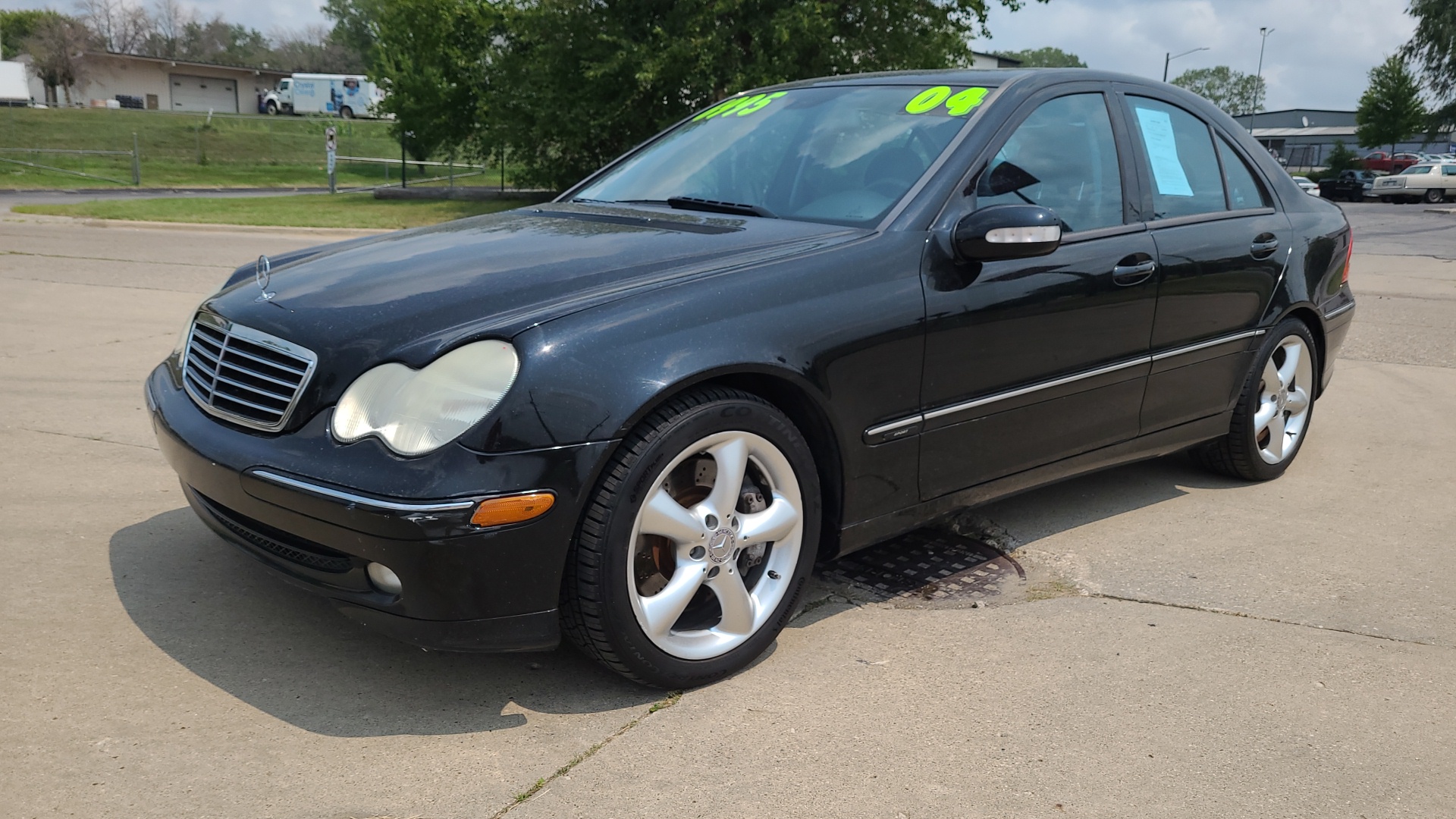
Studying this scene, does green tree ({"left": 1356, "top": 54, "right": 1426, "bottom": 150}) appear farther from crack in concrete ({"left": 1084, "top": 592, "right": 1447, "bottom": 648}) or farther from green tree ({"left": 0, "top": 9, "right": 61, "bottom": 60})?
green tree ({"left": 0, "top": 9, "right": 61, "bottom": 60})

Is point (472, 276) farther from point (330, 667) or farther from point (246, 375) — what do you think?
point (330, 667)

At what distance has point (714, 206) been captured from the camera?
374 centimetres

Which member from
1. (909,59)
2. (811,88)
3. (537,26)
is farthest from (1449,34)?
(811,88)

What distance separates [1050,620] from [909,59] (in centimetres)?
2011

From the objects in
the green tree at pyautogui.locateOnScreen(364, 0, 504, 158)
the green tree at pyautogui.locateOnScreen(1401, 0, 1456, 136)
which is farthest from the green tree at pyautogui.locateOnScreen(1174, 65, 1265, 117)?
Result: the green tree at pyautogui.locateOnScreen(364, 0, 504, 158)

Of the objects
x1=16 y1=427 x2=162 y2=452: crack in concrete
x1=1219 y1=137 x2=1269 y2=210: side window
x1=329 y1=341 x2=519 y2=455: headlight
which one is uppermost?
x1=1219 y1=137 x2=1269 y2=210: side window

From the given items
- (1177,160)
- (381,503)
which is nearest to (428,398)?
(381,503)

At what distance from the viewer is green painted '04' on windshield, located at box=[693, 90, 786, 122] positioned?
4281 mm

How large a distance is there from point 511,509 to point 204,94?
78.1 metres

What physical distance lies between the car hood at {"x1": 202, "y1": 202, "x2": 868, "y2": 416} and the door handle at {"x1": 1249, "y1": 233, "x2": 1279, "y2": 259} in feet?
6.53

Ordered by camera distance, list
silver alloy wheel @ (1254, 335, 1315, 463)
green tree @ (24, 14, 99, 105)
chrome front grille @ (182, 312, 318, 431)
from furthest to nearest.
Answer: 1. green tree @ (24, 14, 99, 105)
2. silver alloy wheel @ (1254, 335, 1315, 463)
3. chrome front grille @ (182, 312, 318, 431)

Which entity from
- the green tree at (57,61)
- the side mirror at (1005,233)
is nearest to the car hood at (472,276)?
the side mirror at (1005,233)

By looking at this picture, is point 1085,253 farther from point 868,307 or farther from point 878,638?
point 878,638

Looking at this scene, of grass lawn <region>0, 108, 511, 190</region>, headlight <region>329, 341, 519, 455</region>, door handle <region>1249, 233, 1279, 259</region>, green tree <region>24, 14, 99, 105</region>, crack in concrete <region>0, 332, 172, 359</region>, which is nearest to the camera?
headlight <region>329, 341, 519, 455</region>
